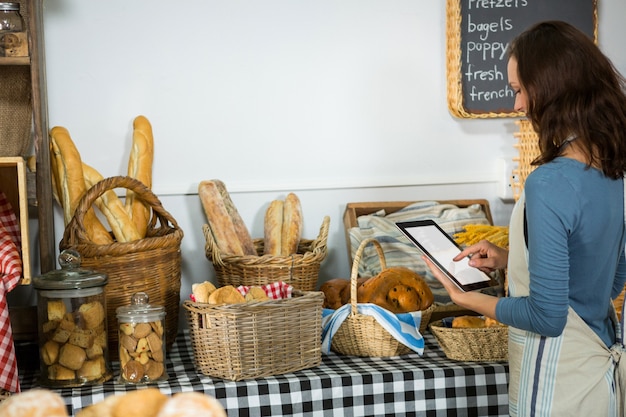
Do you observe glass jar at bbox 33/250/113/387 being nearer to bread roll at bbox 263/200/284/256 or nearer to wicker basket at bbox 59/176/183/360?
wicker basket at bbox 59/176/183/360

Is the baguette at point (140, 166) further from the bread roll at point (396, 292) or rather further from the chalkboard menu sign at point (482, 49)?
the chalkboard menu sign at point (482, 49)

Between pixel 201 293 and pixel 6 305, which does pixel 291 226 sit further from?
pixel 6 305

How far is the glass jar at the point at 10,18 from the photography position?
185cm

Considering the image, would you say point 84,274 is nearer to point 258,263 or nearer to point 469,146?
point 258,263

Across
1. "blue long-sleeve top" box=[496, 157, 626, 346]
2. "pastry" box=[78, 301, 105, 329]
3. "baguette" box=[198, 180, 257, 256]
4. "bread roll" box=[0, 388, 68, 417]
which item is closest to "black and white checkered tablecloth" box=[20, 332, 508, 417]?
"pastry" box=[78, 301, 105, 329]

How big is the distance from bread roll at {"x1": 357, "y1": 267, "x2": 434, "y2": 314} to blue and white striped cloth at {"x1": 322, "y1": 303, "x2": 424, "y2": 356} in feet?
0.14

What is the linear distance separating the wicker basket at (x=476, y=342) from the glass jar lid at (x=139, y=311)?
0.68 meters

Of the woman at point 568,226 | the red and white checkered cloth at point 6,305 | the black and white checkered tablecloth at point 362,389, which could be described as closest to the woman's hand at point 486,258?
the woman at point 568,226

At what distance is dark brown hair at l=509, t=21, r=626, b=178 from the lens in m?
1.30

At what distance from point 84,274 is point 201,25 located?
0.96m

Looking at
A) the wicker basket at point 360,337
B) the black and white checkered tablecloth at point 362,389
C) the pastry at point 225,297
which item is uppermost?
the pastry at point 225,297

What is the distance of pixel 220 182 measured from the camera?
231cm

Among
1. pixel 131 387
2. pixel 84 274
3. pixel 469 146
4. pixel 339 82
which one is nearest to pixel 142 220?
pixel 84 274

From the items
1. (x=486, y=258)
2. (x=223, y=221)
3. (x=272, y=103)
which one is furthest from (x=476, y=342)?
(x=272, y=103)
